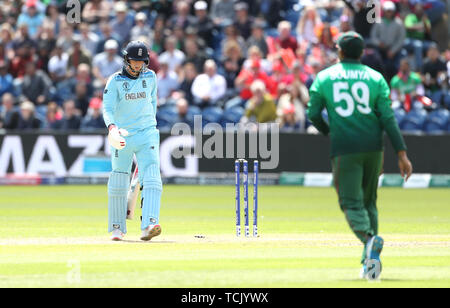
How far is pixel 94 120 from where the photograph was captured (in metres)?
24.3

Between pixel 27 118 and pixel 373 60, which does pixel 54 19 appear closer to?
pixel 27 118

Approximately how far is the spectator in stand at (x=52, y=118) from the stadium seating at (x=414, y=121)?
25.9 ft

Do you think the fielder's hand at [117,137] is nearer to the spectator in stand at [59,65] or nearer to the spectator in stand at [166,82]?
the spectator in stand at [166,82]

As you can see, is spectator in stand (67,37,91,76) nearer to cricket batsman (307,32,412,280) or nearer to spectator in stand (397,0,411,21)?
spectator in stand (397,0,411,21)

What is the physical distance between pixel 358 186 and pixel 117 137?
139 inches

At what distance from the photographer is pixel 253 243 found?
477 inches

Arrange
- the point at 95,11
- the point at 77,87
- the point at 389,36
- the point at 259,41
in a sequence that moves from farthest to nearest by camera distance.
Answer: the point at 95,11 < the point at 259,41 < the point at 77,87 < the point at 389,36

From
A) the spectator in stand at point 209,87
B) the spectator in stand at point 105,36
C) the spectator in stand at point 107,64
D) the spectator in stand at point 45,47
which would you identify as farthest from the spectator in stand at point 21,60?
the spectator in stand at point 209,87

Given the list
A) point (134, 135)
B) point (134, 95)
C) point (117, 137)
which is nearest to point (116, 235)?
point (134, 135)

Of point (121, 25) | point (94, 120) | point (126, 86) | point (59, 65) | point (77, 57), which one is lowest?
point (94, 120)
